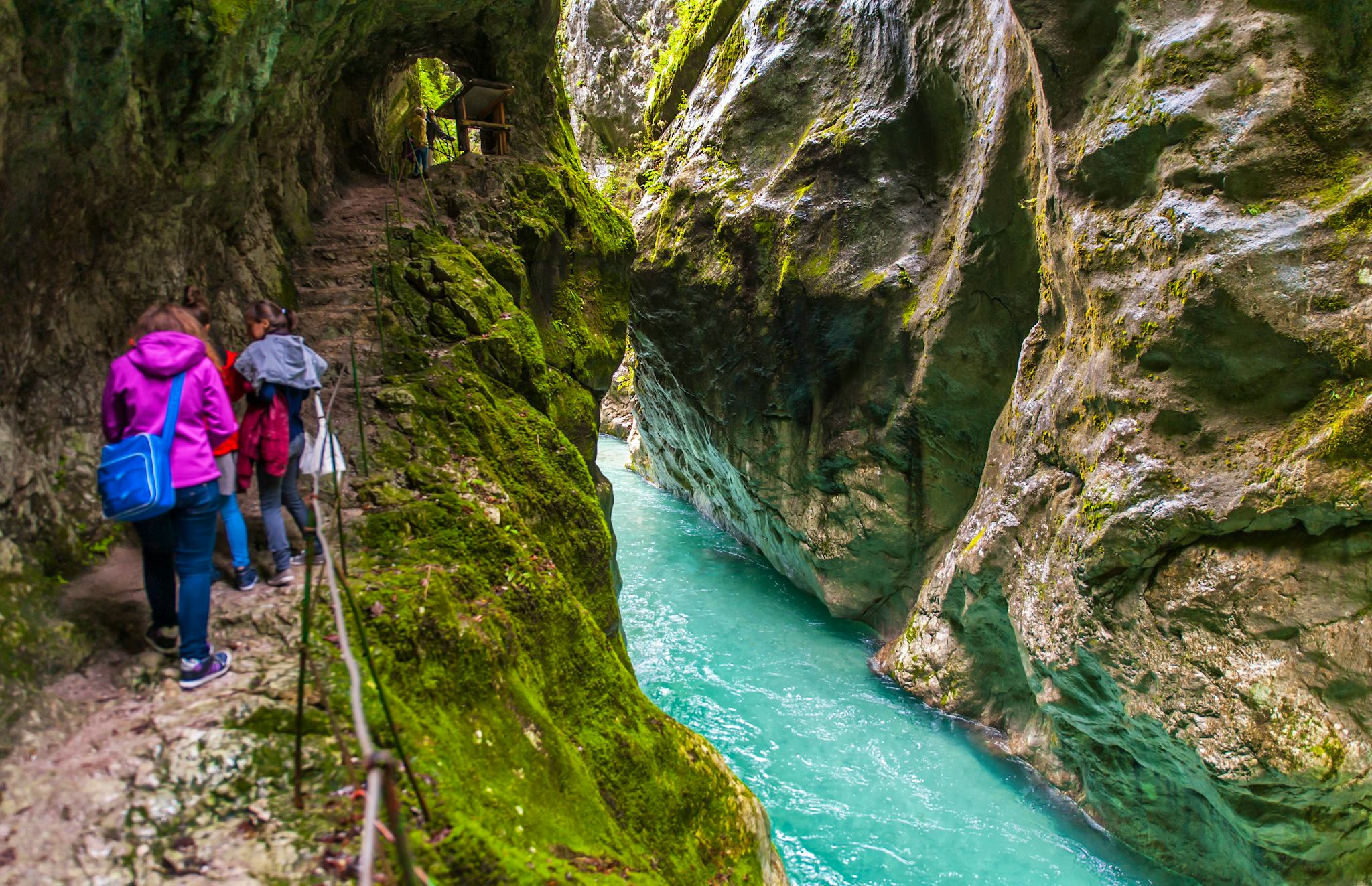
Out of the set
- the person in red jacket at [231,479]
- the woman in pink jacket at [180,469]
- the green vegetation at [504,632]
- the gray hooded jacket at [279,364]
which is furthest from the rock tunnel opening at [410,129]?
the woman in pink jacket at [180,469]

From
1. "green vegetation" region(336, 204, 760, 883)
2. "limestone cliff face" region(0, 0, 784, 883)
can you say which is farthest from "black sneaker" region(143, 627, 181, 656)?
"green vegetation" region(336, 204, 760, 883)

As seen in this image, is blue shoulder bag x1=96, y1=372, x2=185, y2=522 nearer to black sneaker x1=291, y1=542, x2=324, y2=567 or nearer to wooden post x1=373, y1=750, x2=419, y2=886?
black sneaker x1=291, y1=542, x2=324, y2=567

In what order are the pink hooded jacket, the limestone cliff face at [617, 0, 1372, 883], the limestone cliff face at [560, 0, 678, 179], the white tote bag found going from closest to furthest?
the pink hooded jacket, the white tote bag, the limestone cliff face at [617, 0, 1372, 883], the limestone cliff face at [560, 0, 678, 179]

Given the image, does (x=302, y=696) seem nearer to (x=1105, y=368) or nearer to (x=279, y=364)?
(x=279, y=364)

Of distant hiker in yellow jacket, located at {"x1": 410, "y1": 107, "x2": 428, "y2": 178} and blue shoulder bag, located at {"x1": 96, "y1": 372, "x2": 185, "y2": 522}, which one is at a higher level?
distant hiker in yellow jacket, located at {"x1": 410, "y1": 107, "x2": 428, "y2": 178}

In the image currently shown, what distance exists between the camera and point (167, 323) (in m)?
3.37

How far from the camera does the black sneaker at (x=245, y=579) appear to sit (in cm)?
389

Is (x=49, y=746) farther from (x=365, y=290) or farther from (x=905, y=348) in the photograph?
(x=905, y=348)

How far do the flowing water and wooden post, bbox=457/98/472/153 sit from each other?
8527mm

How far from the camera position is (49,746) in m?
2.76

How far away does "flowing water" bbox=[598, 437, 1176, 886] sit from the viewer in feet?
23.5

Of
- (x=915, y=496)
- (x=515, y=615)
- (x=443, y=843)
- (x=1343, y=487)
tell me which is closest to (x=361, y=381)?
(x=515, y=615)

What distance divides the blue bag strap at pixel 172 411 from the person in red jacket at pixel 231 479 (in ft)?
1.09

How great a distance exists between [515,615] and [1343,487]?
19.3 ft
